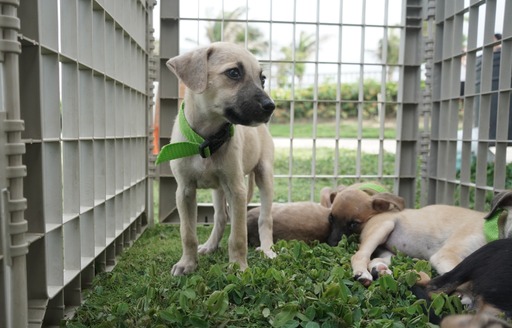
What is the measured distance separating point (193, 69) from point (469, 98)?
293 centimetres

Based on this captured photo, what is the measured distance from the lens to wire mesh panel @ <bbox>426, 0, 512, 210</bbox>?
427 cm

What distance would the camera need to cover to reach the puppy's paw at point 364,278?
3.12 meters

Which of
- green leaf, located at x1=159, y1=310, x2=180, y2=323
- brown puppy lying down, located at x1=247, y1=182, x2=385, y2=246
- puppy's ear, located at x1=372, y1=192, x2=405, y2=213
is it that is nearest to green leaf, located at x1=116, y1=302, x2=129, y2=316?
green leaf, located at x1=159, y1=310, x2=180, y2=323

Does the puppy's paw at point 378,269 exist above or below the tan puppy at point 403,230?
below

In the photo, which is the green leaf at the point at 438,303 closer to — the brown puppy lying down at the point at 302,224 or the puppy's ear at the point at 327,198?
the brown puppy lying down at the point at 302,224

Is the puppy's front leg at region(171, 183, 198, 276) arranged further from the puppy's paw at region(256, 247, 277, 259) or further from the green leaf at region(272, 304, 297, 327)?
the green leaf at region(272, 304, 297, 327)

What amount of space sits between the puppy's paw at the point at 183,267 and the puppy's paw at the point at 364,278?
1.13 meters

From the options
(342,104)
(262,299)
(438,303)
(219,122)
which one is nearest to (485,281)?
(438,303)

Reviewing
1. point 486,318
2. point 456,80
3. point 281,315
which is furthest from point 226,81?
point 456,80

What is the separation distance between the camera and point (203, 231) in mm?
5371

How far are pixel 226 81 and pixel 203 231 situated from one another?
238 cm

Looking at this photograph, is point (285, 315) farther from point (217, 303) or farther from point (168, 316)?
point (168, 316)

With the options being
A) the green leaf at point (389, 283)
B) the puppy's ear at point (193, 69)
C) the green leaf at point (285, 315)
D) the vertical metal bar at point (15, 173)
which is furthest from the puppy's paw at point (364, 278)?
the vertical metal bar at point (15, 173)

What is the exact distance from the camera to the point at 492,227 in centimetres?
335
